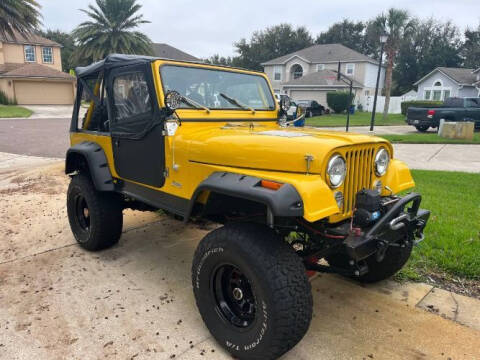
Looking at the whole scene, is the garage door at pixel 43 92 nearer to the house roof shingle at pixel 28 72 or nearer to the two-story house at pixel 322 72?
the house roof shingle at pixel 28 72

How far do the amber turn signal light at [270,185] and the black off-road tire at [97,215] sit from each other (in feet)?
7.46

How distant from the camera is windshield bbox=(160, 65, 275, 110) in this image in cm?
328

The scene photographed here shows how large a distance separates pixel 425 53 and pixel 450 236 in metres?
49.5

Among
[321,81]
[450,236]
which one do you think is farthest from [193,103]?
[321,81]

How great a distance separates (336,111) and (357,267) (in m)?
30.8

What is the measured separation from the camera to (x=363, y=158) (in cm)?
264

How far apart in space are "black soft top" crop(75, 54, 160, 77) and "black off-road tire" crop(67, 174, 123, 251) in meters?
1.11

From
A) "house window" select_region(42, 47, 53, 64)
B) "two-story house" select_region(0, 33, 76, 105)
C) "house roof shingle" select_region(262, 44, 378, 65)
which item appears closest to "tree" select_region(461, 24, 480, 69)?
"house roof shingle" select_region(262, 44, 378, 65)

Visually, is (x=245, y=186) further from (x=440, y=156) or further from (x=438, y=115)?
(x=438, y=115)

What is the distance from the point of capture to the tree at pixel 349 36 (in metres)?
57.2

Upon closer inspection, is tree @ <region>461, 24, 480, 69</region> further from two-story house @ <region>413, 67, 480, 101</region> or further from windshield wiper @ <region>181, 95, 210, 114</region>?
windshield wiper @ <region>181, 95, 210, 114</region>

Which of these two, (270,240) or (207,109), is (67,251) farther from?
(270,240)

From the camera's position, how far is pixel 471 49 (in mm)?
45812

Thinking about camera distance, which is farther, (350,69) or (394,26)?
(350,69)
